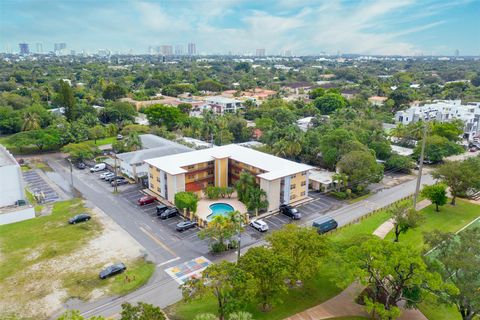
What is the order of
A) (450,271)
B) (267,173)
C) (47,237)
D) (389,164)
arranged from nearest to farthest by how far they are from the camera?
(450,271) < (47,237) < (267,173) < (389,164)

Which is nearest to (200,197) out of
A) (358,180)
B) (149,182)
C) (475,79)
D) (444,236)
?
(149,182)

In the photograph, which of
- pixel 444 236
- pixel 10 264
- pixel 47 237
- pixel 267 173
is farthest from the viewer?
pixel 267 173

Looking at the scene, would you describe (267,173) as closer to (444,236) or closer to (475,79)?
(444,236)

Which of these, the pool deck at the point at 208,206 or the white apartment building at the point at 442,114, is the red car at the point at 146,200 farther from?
the white apartment building at the point at 442,114

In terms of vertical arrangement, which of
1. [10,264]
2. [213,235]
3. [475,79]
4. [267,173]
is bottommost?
[10,264]

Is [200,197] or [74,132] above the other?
[74,132]

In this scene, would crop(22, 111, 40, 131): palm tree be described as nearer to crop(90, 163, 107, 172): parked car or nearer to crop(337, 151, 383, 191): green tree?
crop(90, 163, 107, 172): parked car
